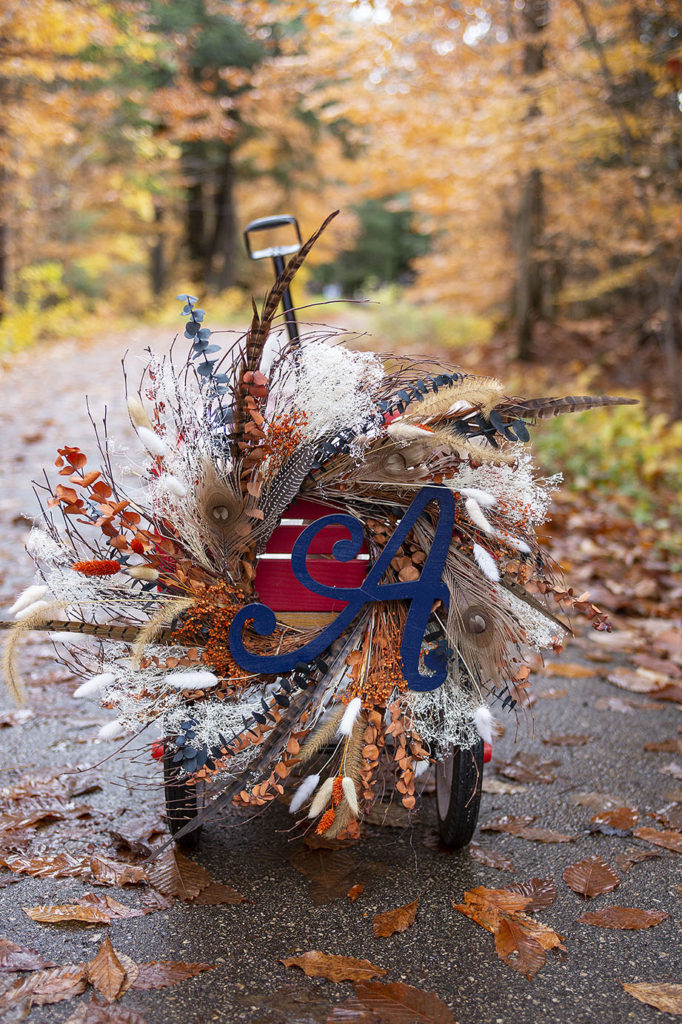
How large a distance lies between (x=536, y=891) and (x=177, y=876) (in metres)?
1.01

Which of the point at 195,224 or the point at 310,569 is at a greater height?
the point at 195,224

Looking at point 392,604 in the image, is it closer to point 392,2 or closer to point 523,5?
point 392,2

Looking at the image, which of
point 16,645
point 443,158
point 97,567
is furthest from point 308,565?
point 443,158

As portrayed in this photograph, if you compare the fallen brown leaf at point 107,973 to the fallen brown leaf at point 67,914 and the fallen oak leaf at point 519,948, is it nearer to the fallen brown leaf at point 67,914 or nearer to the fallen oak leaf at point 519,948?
the fallen brown leaf at point 67,914

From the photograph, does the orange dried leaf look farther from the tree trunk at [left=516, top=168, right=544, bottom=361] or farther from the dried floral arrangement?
the tree trunk at [left=516, top=168, right=544, bottom=361]

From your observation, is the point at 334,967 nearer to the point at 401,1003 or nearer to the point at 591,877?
the point at 401,1003

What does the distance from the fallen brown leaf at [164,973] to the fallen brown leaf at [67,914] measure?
0.69ft

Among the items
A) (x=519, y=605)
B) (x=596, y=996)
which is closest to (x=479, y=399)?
(x=519, y=605)

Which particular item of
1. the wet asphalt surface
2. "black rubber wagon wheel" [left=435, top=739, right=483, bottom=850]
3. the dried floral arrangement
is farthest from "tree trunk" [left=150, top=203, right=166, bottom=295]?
"black rubber wagon wheel" [left=435, top=739, right=483, bottom=850]

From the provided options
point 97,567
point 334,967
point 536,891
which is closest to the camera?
point 334,967

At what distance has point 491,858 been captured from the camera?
2533 mm

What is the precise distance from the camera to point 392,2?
28.5ft

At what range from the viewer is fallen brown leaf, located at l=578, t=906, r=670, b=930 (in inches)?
87.4

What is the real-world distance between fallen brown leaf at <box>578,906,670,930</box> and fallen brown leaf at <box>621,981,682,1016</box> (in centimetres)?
21
